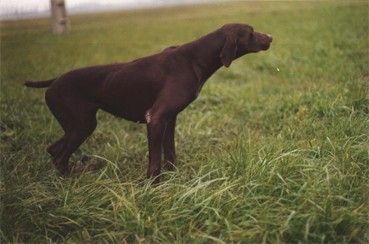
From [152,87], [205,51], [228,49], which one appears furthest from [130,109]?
[228,49]

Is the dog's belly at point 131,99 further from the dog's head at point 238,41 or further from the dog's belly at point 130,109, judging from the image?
the dog's head at point 238,41

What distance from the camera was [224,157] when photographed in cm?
444

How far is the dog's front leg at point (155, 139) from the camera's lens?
4.23 metres

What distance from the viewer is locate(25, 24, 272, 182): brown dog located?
14.0 feet

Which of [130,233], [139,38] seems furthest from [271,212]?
[139,38]

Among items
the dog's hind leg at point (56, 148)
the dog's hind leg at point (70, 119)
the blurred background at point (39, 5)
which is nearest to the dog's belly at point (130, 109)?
the dog's hind leg at point (70, 119)

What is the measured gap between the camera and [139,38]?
41.7 feet

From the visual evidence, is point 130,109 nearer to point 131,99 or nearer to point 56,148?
point 131,99

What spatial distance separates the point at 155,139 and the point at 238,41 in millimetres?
1093

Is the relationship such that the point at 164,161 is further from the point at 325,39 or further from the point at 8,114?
the point at 325,39

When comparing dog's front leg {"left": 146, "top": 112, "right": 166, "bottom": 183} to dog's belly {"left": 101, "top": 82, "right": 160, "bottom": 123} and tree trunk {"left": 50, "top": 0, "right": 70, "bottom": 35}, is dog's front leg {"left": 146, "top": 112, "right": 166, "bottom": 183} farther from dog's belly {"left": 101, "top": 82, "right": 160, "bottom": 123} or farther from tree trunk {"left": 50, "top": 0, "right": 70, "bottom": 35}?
tree trunk {"left": 50, "top": 0, "right": 70, "bottom": 35}

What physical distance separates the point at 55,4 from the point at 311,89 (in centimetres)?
424

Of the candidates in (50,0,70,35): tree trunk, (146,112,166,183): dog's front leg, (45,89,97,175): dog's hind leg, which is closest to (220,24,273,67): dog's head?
(146,112,166,183): dog's front leg

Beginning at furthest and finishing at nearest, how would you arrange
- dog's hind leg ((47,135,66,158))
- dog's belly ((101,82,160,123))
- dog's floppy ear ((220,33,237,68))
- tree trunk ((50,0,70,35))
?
tree trunk ((50,0,70,35)) → dog's hind leg ((47,135,66,158)) → dog's belly ((101,82,160,123)) → dog's floppy ear ((220,33,237,68))
